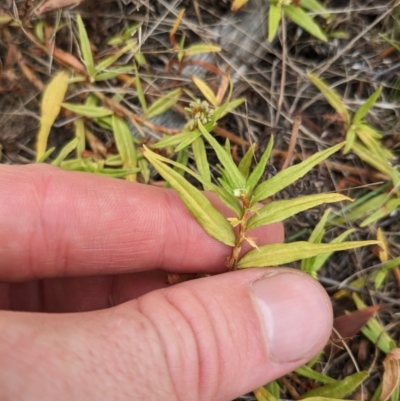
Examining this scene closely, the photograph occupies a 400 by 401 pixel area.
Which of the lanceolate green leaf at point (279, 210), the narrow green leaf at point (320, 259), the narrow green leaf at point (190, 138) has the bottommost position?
the narrow green leaf at point (320, 259)

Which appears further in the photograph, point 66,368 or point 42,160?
point 42,160

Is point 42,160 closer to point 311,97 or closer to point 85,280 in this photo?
point 85,280

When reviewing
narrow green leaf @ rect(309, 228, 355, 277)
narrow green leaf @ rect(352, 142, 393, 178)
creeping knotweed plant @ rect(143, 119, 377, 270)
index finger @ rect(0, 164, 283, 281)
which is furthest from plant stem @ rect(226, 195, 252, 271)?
narrow green leaf @ rect(352, 142, 393, 178)

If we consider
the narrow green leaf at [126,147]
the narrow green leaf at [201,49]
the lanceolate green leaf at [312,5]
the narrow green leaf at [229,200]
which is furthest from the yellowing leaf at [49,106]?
the lanceolate green leaf at [312,5]

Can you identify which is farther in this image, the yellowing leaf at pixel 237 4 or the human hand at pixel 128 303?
the yellowing leaf at pixel 237 4

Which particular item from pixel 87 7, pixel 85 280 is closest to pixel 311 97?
pixel 87 7

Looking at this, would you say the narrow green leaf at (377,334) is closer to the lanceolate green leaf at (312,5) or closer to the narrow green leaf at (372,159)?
the narrow green leaf at (372,159)
